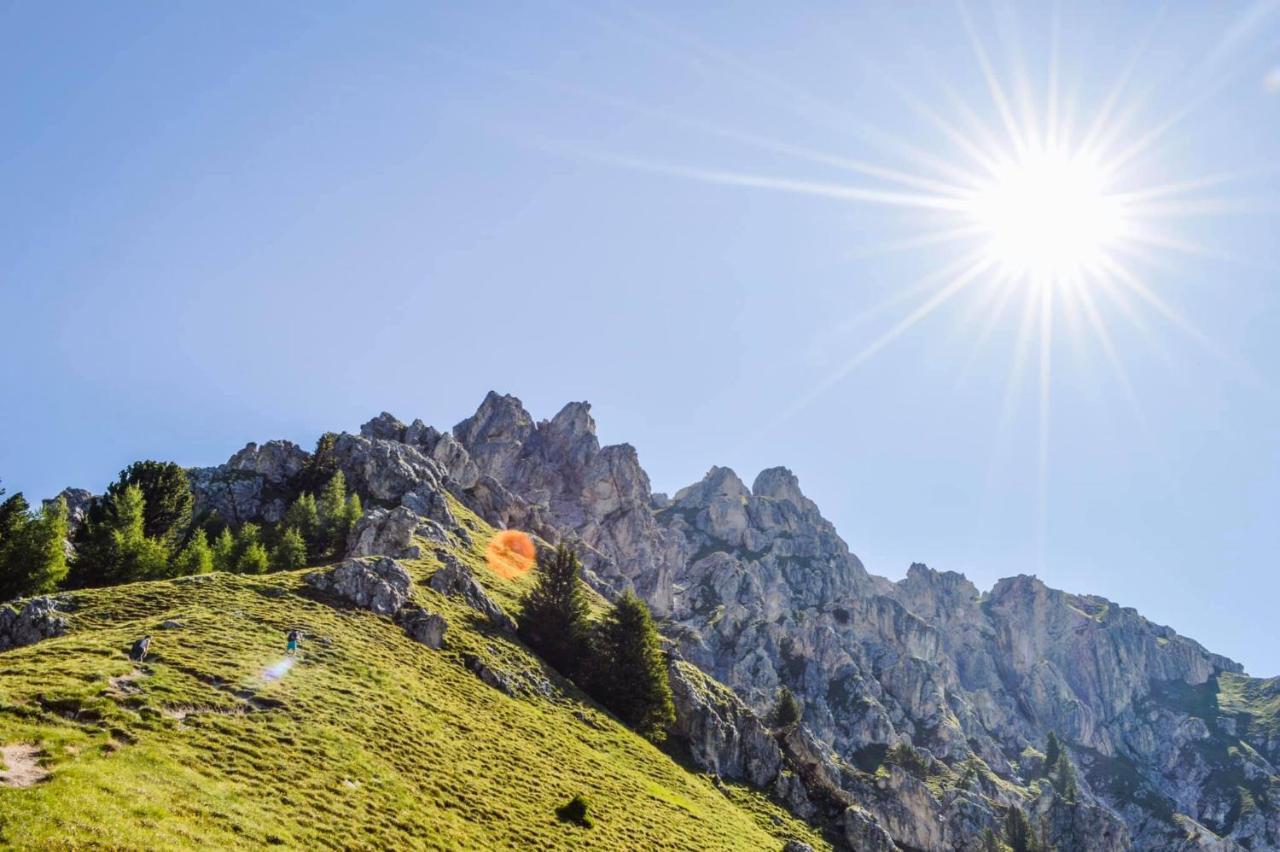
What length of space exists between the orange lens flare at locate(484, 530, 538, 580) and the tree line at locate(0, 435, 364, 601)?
22321 mm

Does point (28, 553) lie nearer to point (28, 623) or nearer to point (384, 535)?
point (28, 623)

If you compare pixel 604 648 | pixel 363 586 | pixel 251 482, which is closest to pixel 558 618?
pixel 604 648

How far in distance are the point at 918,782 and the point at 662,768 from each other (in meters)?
106

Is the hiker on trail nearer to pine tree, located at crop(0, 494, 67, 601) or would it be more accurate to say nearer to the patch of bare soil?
the patch of bare soil

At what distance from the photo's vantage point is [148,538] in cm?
8588

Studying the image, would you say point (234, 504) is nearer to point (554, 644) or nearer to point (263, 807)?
point (554, 644)

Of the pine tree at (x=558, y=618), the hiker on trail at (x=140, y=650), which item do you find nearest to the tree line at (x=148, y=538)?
the pine tree at (x=558, y=618)

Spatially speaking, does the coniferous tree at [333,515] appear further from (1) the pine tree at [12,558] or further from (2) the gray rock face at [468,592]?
(1) the pine tree at [12,558]

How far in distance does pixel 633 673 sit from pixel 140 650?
Result: 46.6 m

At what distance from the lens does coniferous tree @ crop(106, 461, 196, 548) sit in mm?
93875

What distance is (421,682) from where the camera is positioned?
5266cm

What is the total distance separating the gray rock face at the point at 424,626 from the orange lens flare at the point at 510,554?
33412 mm

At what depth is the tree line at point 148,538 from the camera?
65.4 metres

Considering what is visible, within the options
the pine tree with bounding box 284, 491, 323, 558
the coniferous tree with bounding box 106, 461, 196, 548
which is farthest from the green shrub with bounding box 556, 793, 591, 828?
the coniferous tree with bounding box 106, 461, 196, 548
